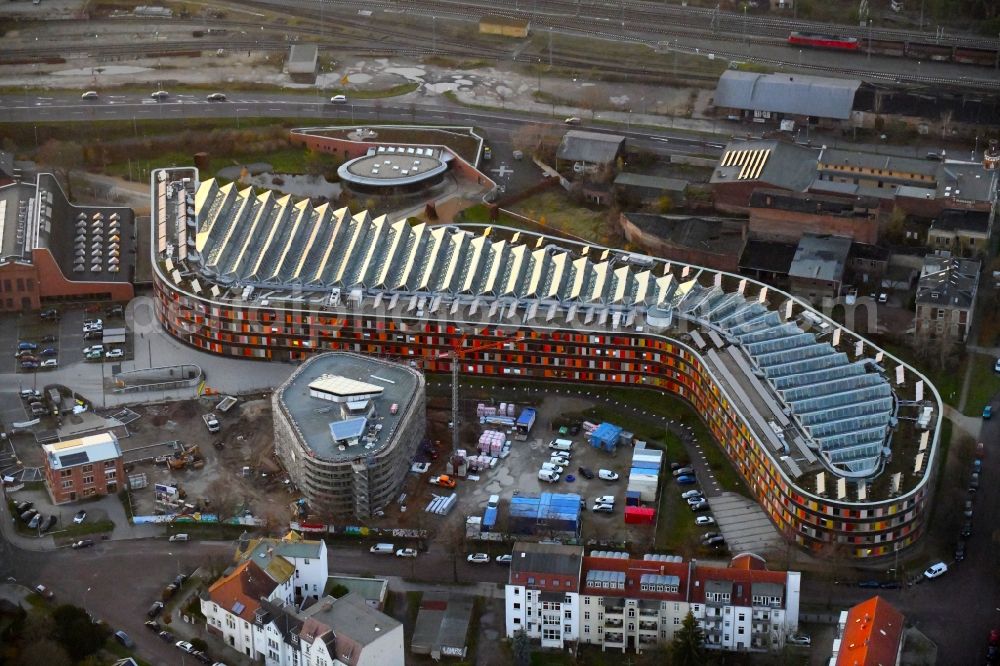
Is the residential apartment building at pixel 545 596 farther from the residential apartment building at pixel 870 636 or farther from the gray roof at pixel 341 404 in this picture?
the gray roof at pixel 341 404

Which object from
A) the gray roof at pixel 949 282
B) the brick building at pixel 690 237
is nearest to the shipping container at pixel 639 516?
the gray roof at pixel 949 282

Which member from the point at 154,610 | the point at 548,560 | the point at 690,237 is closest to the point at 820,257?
the point at 690,237

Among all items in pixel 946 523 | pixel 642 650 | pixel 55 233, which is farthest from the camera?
pixel 55 233

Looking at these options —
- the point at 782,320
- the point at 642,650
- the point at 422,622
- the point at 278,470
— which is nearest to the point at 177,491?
the point at 278,470

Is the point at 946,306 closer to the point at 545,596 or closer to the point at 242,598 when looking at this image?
the point at 545,596

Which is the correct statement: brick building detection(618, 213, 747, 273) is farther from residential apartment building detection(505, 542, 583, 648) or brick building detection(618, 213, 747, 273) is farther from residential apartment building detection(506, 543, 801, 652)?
residential apartment building detection(505, 542, 583, 648)

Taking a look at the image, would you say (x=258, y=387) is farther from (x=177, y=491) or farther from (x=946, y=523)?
(x=946, y=523)

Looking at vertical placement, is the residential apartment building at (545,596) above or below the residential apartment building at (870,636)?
below
